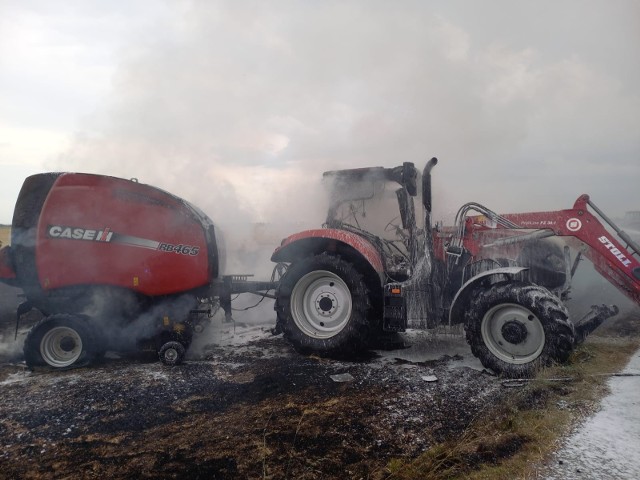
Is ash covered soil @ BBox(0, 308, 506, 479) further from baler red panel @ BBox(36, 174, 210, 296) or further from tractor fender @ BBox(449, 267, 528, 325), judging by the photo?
baler red panel @ BBox(36, 174, 210, 296)

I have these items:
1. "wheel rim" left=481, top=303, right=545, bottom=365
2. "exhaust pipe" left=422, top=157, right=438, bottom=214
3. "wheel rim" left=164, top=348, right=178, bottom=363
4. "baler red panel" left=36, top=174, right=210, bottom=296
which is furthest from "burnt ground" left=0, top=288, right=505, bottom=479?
"exhaust pipe" left=422, top=157, right=438, bottom=214

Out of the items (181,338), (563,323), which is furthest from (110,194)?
(563,323)

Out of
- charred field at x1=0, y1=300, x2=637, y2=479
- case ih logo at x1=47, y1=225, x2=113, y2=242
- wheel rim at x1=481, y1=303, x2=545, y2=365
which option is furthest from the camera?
case ih logo at x1=47, y1=225, x2=113, y2=242

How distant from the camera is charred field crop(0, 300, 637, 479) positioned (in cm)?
291

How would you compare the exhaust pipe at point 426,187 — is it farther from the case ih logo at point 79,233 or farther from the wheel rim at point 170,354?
the case ih logo at point 79,233

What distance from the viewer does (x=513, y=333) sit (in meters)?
4.61

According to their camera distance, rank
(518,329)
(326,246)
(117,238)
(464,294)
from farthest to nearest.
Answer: (326,246) < (117,238) < (464,294) < (518,329)

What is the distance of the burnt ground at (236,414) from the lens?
9.61 ft

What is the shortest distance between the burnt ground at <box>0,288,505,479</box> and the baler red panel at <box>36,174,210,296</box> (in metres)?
1.10

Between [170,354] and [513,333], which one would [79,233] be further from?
[513,333]

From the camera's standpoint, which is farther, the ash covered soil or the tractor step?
the tractor step

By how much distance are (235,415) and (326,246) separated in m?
2.60

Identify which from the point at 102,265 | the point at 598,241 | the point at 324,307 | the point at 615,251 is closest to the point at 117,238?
the point at 102,265

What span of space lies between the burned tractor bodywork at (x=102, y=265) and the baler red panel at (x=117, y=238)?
0.01 meters
